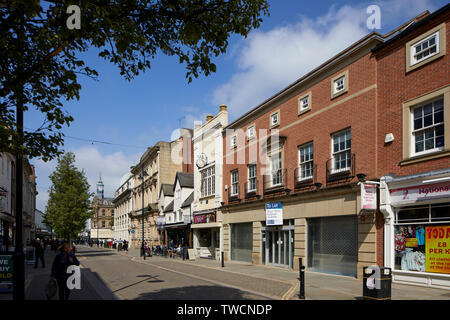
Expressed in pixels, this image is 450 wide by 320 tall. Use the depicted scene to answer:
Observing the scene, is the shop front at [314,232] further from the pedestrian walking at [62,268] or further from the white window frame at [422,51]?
the pedestrian walking at [62,268]

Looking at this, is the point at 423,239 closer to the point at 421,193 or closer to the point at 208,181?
the point at 421,193

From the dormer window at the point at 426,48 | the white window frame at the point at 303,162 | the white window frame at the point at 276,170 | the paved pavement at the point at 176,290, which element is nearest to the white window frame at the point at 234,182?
the white window frame at the point at 276,170

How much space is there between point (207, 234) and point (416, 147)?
22.9 m

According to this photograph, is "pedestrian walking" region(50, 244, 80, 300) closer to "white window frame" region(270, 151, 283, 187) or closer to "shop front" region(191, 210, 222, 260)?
"white window frame" region(270, 151, 283, 187)

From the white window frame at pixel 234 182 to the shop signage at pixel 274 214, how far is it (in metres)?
5.86

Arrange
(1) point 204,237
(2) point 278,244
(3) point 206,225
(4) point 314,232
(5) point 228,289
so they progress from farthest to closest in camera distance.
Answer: (1) point 204,237 → (3) point 206,225 → (2) point 278,244 → (4) point 314,232 → (5) point 228,289

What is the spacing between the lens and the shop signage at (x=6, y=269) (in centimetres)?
1334

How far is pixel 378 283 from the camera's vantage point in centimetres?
1077

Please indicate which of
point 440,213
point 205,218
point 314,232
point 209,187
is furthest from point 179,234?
point 440,213

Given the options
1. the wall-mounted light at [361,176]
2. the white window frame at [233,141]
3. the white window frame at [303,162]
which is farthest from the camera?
the white window frame at [233,141]

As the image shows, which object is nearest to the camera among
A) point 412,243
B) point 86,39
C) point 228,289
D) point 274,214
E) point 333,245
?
point 86,39

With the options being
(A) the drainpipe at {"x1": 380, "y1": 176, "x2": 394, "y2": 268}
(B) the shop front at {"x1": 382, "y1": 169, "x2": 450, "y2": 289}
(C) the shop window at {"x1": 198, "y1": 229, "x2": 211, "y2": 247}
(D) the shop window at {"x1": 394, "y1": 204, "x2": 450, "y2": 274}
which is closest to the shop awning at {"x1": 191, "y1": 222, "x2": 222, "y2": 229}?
(C) the shop window at {"x1": 198, "y1": 229, "x2": 211, "y2": 247}

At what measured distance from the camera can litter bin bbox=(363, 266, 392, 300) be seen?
10797mm
